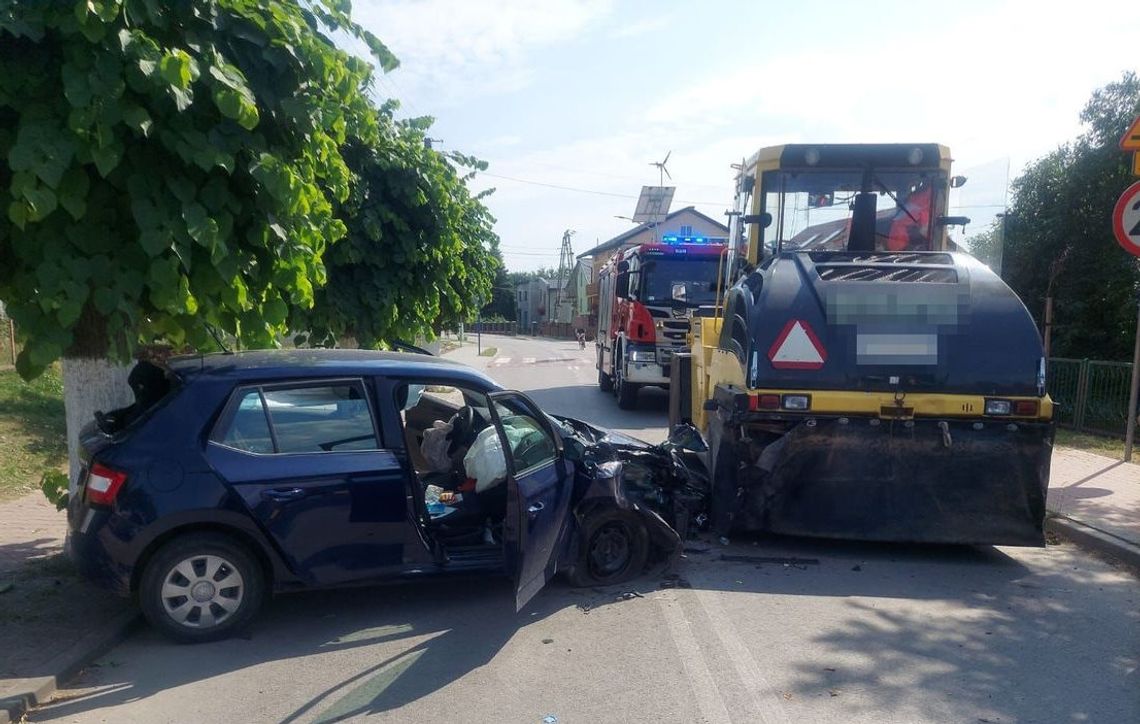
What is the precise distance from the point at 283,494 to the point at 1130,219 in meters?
7.86

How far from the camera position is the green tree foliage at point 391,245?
30.0 feet

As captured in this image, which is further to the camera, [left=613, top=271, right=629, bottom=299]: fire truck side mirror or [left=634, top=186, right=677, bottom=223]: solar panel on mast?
[left=634, top=186, right=677, bottom=223]: solar panel on mast

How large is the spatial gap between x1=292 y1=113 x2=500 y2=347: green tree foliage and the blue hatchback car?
11.0 ft

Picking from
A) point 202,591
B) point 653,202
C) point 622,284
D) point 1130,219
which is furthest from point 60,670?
point 653,202

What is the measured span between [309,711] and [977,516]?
4.75 m

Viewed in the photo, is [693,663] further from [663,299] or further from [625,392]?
[625,392]

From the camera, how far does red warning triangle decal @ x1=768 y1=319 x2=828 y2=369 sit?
6480 millimetres

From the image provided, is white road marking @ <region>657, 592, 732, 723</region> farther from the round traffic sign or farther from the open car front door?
the round traffic sign

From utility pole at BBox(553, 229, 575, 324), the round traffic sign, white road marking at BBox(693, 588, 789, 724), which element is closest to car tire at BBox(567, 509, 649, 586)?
white road marking at BBox(693, 588, 789, 724)

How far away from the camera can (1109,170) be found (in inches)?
674

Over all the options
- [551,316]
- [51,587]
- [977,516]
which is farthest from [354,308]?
[551,316]

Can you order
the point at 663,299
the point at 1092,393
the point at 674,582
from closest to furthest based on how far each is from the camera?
1. the point at 674,582
2. the point at 1092,393
3. the point at 663,299

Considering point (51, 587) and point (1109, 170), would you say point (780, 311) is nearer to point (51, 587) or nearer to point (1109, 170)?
point (51, 587)

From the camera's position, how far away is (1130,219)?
8.37 m
